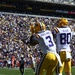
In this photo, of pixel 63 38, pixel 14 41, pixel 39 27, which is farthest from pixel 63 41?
pixel 14 41

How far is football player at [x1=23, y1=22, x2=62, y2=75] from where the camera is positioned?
933 cm

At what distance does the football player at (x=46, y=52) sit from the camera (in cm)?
933

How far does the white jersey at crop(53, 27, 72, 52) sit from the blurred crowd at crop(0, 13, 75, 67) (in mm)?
17879

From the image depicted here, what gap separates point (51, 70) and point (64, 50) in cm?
150

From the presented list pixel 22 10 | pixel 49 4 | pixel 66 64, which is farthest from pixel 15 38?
pixel 66 64

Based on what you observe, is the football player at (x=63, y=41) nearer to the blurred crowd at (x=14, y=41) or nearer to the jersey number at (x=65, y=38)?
the jersey number at (x=65, y=38)

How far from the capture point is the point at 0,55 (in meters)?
30.4

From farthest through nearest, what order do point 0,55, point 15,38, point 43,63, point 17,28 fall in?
1. point 17,28
2. point 15,38
3. point 0,55
4. point 43,63

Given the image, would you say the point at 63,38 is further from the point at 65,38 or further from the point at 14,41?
the point at 14,41

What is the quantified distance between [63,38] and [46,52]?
1.27 meters

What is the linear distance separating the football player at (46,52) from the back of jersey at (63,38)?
100 centimetres

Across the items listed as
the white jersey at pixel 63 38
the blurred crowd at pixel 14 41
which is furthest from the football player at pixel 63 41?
the blurred crowd at pixel 14 41

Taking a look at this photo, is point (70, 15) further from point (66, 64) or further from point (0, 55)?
point (66, 64)

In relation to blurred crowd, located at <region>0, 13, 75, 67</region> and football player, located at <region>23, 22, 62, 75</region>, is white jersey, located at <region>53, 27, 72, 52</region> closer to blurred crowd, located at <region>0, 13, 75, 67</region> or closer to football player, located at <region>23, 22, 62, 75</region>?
football player, located at <region>23, 22, 62, 75</region>
